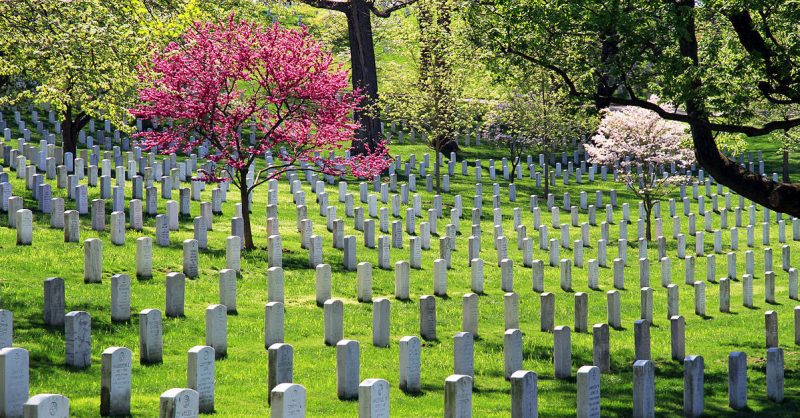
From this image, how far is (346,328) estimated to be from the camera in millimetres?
16219

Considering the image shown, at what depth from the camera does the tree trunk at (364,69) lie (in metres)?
36.6

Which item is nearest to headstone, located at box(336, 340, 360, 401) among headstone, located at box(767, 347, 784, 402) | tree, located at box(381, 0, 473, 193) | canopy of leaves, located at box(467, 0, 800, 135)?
headstone, located at box(767, 347, 784, 402)

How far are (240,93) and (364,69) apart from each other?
48.4 feet

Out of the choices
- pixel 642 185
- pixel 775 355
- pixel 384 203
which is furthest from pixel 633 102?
pixel 642 185

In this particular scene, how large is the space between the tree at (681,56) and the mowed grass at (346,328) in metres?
3.32

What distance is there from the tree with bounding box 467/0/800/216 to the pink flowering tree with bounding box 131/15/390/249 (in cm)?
531

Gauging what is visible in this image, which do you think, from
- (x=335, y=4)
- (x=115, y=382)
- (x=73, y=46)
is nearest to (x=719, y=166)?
(x=73, y=46)

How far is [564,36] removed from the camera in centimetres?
1742

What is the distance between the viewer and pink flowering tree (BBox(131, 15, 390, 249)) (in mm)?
21547

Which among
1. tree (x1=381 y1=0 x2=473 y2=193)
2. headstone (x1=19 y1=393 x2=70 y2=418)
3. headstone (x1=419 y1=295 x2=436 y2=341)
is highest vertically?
tree (x1=381 y1=0 x2=473 y2=193)

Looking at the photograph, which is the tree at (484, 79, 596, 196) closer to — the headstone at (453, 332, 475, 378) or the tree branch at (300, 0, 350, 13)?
the tree branch at (300, 0, 350, 13)

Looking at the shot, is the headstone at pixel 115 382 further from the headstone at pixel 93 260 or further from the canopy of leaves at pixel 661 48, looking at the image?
the canopy of leaves at pixel 661 48

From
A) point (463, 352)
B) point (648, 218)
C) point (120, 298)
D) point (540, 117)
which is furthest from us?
point (540, 117)

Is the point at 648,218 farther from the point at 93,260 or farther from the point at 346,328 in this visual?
the point at 93,260
